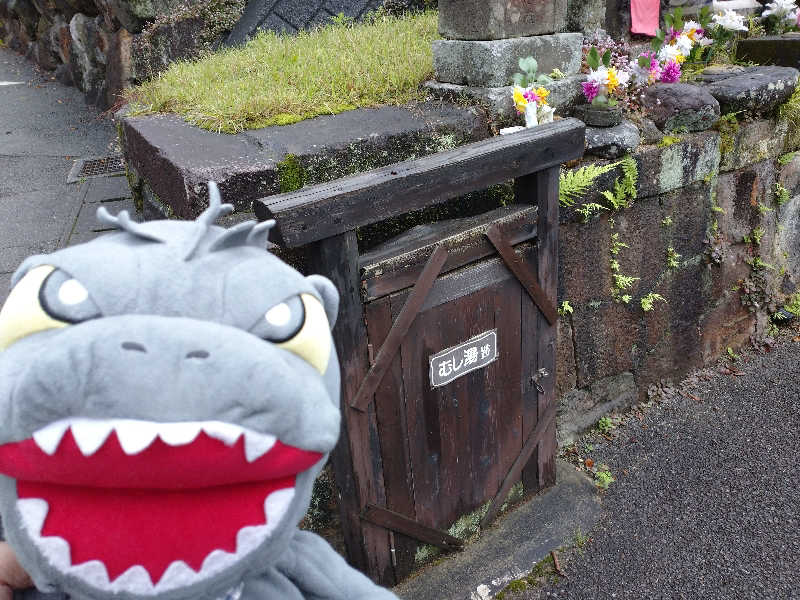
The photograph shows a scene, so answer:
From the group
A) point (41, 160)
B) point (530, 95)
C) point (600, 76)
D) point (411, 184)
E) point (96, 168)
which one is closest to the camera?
point (411, 184)

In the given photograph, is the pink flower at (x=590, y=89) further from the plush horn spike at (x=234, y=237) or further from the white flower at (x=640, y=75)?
the plush horn spike at (x=234, y=237)

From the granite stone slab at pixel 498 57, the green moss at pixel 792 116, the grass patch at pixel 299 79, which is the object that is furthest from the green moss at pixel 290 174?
the green moss at pixel 792 116

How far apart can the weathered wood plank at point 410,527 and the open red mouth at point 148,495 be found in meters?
1.60

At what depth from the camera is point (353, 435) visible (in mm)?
2572

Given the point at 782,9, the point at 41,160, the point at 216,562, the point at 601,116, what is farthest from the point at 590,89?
the point at 41,160

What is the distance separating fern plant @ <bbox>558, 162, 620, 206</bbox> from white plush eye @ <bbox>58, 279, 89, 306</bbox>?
2.57 metres

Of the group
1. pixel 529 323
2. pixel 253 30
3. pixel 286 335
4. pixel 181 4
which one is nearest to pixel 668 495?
pixel 529 323

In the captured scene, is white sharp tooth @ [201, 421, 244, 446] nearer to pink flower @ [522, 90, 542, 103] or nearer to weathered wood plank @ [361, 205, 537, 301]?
weathered wood plank @ [361, 205, 537, 301]

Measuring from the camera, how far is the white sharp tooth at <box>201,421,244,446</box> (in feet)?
3.46

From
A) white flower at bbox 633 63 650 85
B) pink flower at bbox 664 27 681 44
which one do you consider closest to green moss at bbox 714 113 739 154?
white flower at bbox 633 63 650 85

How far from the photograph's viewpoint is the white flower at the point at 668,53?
13.0 ft

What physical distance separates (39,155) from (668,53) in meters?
5.56

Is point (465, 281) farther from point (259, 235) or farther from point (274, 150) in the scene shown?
point (259, 235)

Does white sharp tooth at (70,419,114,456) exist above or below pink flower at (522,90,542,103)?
below
